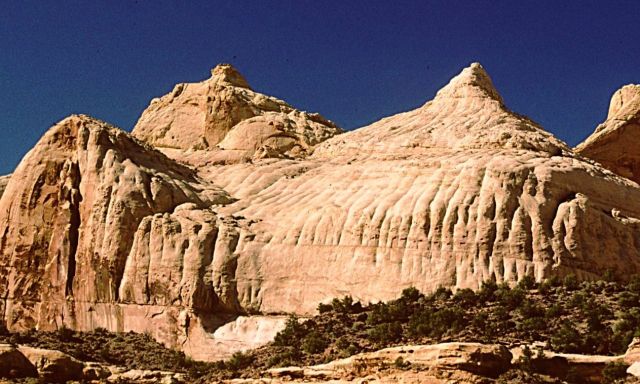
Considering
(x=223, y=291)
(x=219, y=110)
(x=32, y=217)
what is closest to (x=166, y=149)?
→ (x=219, y=110)

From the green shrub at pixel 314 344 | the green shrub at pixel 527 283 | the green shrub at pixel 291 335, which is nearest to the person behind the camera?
the green shrub at pixel 314 344

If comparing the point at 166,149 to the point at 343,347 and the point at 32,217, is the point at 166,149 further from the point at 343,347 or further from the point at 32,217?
the point at 343,347

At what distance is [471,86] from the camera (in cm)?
6719

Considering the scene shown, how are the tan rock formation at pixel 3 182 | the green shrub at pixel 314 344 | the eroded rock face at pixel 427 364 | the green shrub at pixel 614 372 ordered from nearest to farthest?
the green shrub at pixel 614 372 → the eroded rock face at pixel 427 364 → the green shrub at pixel 314 344 → the tan rock formation at pixel 3 182

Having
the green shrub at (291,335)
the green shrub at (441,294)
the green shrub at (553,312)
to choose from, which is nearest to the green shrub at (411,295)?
the green shrub at (441,294)

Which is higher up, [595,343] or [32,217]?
[32,217]

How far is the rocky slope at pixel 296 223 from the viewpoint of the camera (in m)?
51.7

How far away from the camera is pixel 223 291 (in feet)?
176

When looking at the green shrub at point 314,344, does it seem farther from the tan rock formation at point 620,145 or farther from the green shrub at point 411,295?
the tan rock formation at point 620,145

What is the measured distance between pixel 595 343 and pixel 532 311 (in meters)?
3.91

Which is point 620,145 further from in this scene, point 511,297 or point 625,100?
point 511,297

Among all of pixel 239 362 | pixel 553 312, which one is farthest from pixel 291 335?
pixel 553 312

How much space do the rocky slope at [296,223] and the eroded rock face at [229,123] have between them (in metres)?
5.22

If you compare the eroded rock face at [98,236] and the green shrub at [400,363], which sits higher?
the eroded rock face at [98,236]
